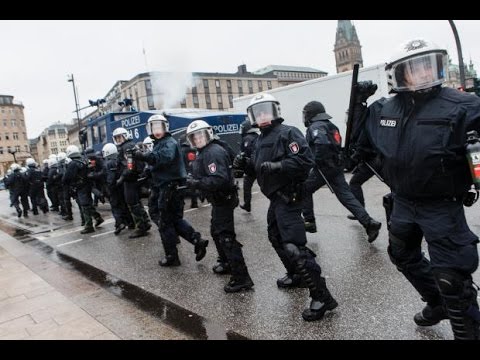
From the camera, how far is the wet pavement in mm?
3160

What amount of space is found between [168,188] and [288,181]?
2231 mm

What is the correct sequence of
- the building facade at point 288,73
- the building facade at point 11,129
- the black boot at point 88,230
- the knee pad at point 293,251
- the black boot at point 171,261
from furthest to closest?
the building facade at point 11,129, the building facade at point 288,73, the black boot at point 88,230, the black boot at point 171,261, the knee pad at point 293,251

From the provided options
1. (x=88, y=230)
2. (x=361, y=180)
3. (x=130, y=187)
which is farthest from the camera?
(x=88, y=230)

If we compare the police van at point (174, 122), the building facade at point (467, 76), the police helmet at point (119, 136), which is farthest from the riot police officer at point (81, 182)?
the building facade at point (467, 76)

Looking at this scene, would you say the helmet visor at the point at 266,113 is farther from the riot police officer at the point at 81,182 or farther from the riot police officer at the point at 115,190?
the riot police officer at the point at 81,182

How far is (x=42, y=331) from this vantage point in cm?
371

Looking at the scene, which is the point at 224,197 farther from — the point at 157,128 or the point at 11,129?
the point at 11,129

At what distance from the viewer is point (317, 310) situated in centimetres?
325

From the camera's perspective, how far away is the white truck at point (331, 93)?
38.3 ft

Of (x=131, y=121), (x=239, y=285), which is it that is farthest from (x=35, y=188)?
(x=239, y=285)

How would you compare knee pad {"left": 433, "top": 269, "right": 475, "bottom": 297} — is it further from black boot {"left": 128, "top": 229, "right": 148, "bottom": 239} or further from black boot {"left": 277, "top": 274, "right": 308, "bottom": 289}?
black boot {"left": 128, "top": 229, "right": 148, "bottom": 239}

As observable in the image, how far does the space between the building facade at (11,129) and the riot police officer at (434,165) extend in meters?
113
